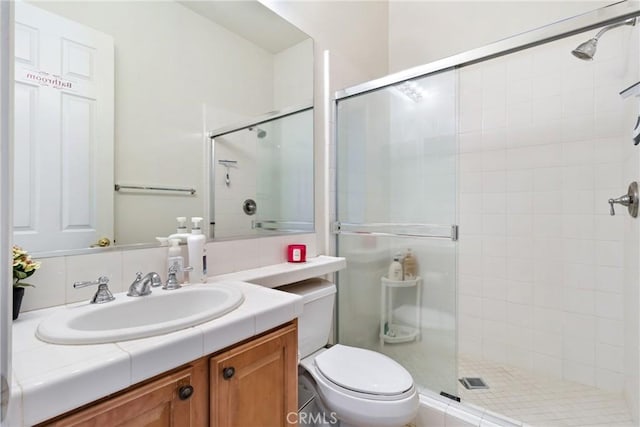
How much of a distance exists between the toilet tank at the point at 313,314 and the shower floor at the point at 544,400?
85 centimetres

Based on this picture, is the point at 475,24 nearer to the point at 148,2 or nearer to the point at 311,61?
the point at 311,61

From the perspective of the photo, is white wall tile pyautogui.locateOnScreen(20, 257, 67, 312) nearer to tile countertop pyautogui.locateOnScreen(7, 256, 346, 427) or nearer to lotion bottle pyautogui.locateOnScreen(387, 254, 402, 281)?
tile countertop pyautogui.locateOnScreen(7, 256, 346, 427)

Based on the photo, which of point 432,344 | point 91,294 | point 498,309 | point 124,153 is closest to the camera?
point 91,294

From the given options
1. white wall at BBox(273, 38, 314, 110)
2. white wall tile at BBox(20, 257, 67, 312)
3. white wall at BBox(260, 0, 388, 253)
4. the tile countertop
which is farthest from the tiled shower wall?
white wall tile at BBox(20, 257, 67, 312)

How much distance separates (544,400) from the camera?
1698 mm

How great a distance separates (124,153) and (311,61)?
1142 mm

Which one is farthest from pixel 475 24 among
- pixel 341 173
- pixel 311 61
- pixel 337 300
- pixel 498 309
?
pixel 337 300

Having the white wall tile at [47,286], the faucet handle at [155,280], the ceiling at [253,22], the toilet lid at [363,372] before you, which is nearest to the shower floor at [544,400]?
the toilet lid at [363,372]

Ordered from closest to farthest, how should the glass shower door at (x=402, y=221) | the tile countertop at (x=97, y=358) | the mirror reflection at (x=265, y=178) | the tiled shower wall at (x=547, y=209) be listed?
the tile countertop at (x=97, y=358), the mirror reflection at (x=265, y=178), the glass shower door at (x=402, y=221), the tiled shower wall at (x=547, y=209)

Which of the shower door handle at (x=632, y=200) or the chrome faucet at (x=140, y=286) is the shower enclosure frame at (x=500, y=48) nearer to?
the shower door handle at (x=632, y=200)

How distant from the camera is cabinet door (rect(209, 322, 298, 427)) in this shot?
767 millimetres

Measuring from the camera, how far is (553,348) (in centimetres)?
193

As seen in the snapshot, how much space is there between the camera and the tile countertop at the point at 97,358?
19.8 inches

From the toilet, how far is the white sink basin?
1.21 feet
